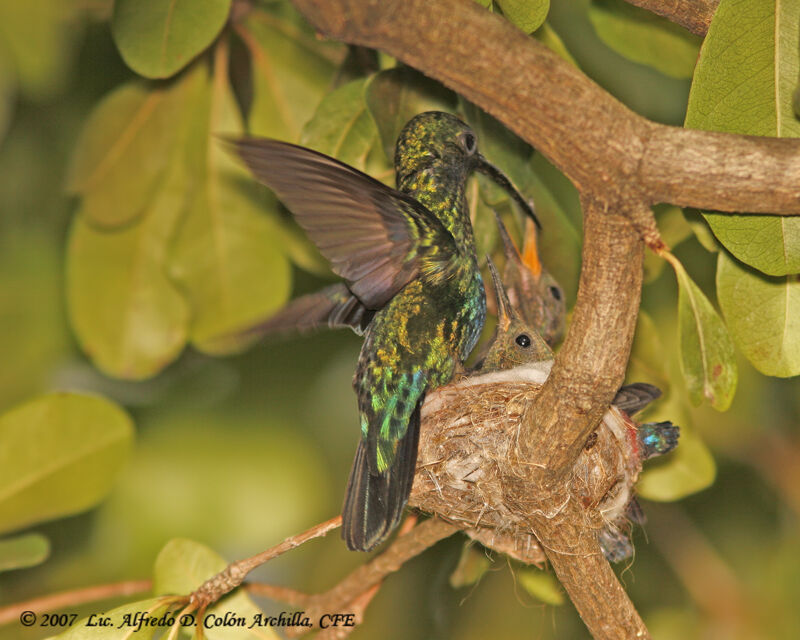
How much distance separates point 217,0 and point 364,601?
5.88 ft

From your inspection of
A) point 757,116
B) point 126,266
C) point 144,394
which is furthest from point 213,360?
point 757,116

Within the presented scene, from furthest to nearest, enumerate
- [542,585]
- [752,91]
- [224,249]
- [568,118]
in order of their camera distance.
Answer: [224,249], [542,585], [752,91], [568,118]

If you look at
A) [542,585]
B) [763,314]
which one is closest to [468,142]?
[763,314]

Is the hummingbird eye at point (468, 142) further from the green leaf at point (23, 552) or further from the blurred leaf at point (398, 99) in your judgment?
the green leaf at point (23, 552)

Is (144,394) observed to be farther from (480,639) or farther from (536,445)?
(536,445)

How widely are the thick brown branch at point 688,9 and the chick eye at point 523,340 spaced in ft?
3.60

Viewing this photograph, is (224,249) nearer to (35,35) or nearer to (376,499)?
(35,35)

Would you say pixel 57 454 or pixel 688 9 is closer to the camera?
pixel 688 9

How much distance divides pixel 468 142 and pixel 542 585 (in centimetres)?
138

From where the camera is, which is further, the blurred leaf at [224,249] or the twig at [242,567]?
the blurred leaf at [224,249]

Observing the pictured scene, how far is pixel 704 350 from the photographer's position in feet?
6.85

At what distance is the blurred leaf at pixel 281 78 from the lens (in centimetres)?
302

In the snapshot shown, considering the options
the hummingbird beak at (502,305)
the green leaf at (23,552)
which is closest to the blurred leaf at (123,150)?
the green leaf at (23,552)

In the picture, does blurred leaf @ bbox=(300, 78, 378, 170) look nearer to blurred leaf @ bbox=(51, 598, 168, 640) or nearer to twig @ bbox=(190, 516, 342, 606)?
twig @ bbox=(190, 516, 342, 606)
